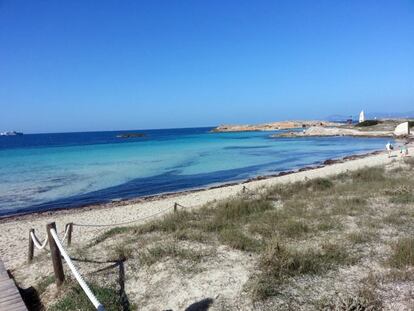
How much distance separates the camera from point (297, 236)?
26.9 ft

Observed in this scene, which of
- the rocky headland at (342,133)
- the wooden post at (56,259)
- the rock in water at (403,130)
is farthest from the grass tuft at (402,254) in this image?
the rocky headland at (342,133)

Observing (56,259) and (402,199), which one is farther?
(402,199)

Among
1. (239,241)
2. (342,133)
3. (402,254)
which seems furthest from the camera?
(342,133)

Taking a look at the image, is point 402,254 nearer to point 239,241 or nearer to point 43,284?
point 239,241

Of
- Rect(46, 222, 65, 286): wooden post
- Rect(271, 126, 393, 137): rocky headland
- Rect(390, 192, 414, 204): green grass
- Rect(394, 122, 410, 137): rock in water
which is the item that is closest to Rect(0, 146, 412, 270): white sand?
Rect(46, 222, 65, 286): wooden post

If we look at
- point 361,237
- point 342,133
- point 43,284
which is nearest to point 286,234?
point 361,237

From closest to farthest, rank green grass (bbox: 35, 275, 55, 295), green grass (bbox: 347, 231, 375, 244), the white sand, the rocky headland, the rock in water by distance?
green grass (bbox: 35, 275, 55, 295), green grass (bbox: 347, 231, 375, 244), the white sand, the rock in water, the rocky headland

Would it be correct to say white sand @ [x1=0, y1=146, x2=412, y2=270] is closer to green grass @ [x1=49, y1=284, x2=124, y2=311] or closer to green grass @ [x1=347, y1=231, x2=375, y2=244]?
green grass @ [x1=49, y1=284, x2=124, y2=311]

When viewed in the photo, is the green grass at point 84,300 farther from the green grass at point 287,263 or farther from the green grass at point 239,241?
the green grass at point 239,241

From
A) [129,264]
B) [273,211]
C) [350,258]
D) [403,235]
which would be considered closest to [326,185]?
[273,211]

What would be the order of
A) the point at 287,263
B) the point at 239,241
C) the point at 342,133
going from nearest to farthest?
the point at 287,263 → the point at 239,241 → the point at 342,133

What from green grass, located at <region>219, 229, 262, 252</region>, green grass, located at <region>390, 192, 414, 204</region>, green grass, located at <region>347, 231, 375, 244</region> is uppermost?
green grass, located at <region>219, 229, 262, 252</region>

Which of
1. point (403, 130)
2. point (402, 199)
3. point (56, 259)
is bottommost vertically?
point (403, 130)

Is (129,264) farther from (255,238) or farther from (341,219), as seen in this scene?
(341,219)
